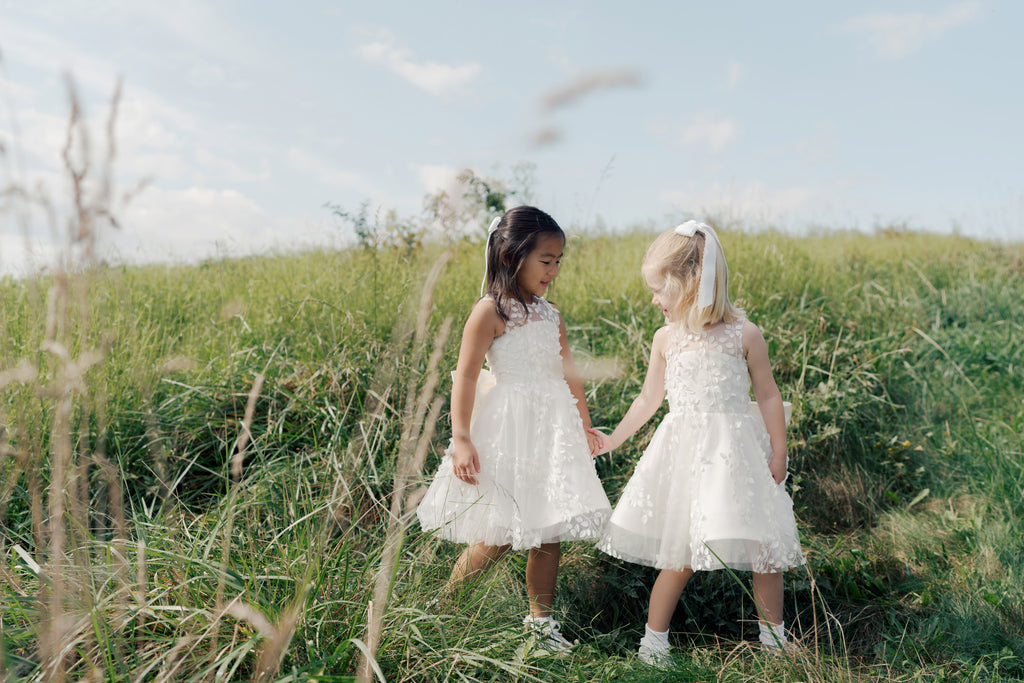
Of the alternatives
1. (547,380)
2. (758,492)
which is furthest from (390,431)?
(758,492)

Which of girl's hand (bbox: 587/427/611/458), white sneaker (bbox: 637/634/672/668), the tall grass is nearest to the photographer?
the tall grass

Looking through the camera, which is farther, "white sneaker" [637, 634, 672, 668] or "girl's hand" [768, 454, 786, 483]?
"girl's hand" [768, 454, 786, 483]

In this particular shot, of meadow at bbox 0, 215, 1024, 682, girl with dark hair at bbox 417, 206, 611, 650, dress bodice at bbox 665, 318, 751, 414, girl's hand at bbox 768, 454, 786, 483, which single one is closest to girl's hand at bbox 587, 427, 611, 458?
girl with dark hair at bbox 417, 206, 611, 650

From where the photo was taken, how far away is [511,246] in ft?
7.88

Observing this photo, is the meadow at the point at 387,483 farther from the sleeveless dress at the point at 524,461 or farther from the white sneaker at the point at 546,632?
the sleeveless dress at the point at 524,461

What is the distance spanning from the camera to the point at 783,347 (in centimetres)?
408

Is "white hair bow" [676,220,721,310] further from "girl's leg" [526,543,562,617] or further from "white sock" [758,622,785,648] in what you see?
"white sock" [758,622,785,648]

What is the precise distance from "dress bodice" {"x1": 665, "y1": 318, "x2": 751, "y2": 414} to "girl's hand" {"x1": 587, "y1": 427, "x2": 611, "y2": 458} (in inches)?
13.2

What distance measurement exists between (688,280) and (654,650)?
130 centimetres

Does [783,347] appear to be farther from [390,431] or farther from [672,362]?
[390,431]

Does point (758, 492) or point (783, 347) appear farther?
point (783, 347)

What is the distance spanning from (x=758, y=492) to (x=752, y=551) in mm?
201

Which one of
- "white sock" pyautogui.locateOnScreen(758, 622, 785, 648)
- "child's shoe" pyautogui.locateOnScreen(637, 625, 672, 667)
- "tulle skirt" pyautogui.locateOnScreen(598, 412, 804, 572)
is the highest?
"tulle skirt" pyautogui.locateOnScreen(598, 412, 804, 572)

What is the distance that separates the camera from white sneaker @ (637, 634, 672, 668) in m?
2.12
